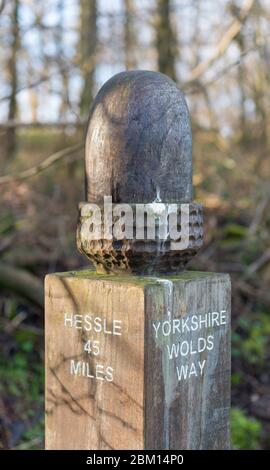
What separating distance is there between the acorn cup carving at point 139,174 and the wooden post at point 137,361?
125mm

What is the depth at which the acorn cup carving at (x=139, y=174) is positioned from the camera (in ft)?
7.77

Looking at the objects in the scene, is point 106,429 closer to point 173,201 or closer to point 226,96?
point 173,201

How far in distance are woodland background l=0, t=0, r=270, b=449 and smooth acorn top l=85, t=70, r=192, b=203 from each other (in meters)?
2.19

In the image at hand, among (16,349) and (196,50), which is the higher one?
(196,50)

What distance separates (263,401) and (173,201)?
3654 mm

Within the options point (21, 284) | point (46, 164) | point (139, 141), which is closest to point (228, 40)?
point (46, 164)

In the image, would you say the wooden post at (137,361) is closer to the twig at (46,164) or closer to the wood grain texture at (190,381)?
the wood grain texture at (190,381)

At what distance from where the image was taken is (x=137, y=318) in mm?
2270

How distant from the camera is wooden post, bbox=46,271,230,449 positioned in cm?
229

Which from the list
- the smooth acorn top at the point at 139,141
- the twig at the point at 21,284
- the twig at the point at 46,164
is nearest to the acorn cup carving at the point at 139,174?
the smooth acorn top at the point at 139,141

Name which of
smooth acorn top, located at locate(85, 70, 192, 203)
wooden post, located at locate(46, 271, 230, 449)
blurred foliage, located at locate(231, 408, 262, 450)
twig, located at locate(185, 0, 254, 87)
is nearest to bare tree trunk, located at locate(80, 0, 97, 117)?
twig, located at locate(185, 0, 254, 87)

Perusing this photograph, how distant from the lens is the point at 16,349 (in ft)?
18.8

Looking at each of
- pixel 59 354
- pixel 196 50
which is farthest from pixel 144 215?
pixel 196 50

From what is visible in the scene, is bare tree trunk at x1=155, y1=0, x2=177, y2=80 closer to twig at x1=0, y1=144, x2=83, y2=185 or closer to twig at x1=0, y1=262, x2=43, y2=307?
twig at x1=0, y1=144, x2=83, y2=185
